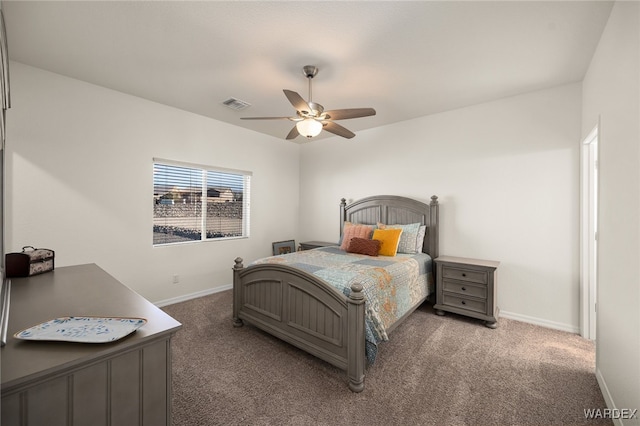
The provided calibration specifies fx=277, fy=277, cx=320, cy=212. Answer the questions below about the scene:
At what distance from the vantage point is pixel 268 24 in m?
2.06

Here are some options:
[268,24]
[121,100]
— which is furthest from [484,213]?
[121,100]

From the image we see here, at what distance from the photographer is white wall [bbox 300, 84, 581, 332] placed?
9.85 feet

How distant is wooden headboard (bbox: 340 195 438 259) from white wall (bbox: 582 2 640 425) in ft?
5.95

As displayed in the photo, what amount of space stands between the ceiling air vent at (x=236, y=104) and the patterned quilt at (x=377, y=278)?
2.02 meters

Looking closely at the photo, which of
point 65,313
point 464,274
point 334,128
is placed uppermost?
point 334,128

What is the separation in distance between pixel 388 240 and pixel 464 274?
944 millimetres

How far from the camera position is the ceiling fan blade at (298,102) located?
2.26 m

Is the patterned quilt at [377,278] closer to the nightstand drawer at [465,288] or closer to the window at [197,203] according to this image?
the nightstand drawer at [465,288]

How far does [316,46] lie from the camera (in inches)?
91.0

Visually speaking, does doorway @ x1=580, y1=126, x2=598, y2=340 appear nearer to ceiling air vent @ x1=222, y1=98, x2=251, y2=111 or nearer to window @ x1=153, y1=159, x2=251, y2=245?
ceiling air vent @ x1=222, y1=98, x2=251, y2=111

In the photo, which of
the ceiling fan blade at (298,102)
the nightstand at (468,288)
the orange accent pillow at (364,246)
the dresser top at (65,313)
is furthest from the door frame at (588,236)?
the dresser top at (65,313)

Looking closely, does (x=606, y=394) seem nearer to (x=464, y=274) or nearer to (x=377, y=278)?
(x=464, y=274)

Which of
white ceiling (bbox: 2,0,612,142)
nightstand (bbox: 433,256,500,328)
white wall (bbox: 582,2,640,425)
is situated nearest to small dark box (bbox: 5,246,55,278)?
white ceiling (bbox: 2,0,612,142)

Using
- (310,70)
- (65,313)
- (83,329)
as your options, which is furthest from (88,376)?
(310,70)
